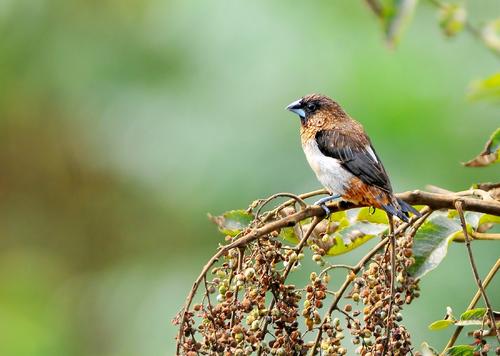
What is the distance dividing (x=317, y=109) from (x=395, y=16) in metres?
1.54

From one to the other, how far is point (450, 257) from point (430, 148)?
0.78 meters

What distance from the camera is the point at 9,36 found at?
8.70 metres

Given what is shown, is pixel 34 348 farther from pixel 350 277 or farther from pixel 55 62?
pixel 350 277

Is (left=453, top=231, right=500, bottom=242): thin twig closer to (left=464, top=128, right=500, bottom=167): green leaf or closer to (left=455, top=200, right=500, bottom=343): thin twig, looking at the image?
(left=464, top=128, right=500, bottom=167): green leaf

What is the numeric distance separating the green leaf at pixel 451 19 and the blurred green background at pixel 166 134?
2.34 metres

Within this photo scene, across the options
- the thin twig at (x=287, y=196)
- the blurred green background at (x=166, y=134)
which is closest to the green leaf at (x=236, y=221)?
the thin twig at (x=287, y=196)

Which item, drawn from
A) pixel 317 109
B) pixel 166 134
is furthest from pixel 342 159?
pixel 166 134

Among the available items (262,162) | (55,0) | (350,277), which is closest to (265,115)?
(262,162)

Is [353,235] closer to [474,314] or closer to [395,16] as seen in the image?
[474,314]

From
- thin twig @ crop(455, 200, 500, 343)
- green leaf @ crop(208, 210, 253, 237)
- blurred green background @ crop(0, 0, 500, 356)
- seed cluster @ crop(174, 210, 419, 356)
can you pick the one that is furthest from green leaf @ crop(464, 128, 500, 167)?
blurred green background @ crop(0, 0, 500, 356)

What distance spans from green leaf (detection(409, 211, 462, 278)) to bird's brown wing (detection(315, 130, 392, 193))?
308 mm

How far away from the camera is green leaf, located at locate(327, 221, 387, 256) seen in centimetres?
257

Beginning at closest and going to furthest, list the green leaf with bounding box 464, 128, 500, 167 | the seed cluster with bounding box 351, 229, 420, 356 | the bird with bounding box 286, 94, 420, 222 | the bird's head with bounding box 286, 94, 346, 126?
the seed cluster with bounding box 351, 229, 420, 356 < the green leaf with bounding box 464, 128, 500, 167 < the bird with bounding box 286, 94, 420, 222 < the bird's head with bounding box 286, 94, 346, 126

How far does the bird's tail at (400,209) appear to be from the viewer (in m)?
2.37
